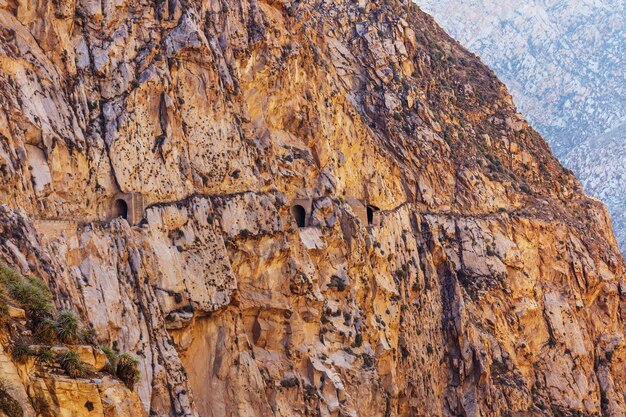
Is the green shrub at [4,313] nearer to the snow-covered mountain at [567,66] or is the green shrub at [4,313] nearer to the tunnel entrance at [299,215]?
the tunnel entrance at [299,215]

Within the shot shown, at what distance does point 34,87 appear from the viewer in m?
40.9

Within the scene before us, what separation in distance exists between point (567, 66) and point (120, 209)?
399ft

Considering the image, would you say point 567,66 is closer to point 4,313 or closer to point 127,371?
point 127,371

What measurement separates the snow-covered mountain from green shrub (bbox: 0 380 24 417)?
124m

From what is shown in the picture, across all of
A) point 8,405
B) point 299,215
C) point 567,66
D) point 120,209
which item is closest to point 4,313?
point 8,405

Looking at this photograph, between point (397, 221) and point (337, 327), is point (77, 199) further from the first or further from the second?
point (397, 221)

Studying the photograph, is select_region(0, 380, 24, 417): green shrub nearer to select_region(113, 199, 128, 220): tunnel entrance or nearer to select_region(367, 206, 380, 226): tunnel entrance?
select_region(113, 199, 128, 220): tunnel entrance

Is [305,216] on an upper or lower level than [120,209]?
lower

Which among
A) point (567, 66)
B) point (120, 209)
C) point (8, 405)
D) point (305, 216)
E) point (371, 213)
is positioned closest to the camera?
point (8, 405)

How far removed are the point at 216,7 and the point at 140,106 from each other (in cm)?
1124

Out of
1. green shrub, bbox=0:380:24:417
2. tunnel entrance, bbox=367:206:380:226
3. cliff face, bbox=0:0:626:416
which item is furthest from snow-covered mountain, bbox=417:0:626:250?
green shrub, bbox=0:380:24:417

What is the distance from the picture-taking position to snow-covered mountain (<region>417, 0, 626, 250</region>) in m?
142

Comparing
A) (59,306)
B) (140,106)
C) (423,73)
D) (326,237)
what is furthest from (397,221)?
(59,306)

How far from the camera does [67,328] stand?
27094 millimetres
